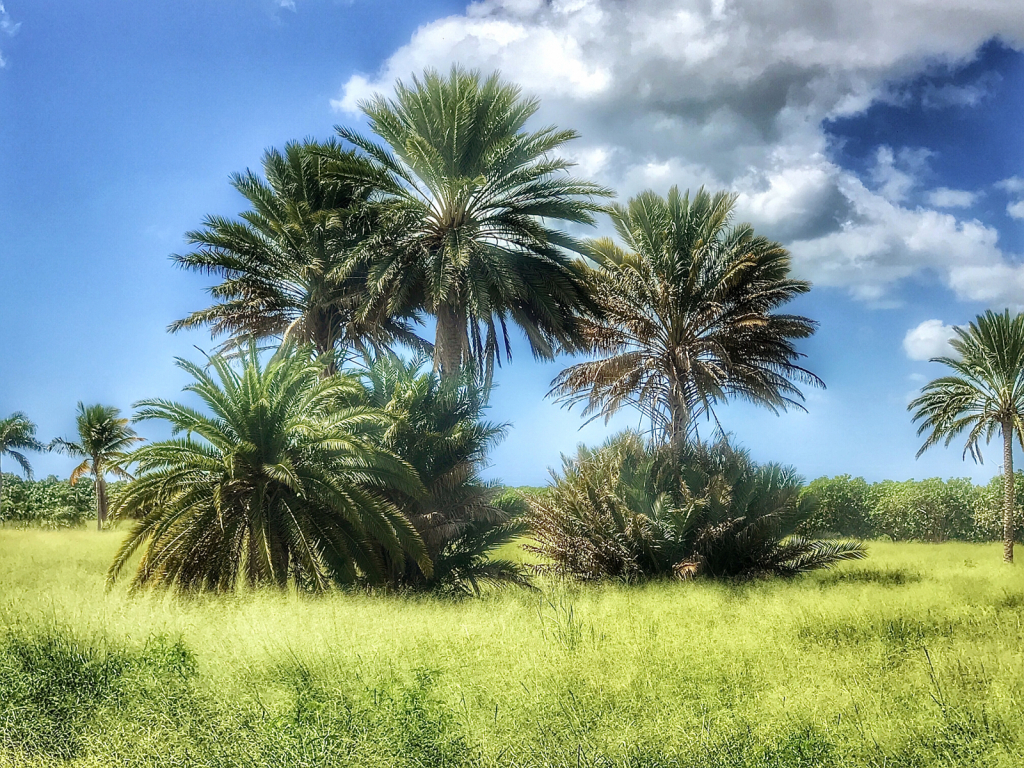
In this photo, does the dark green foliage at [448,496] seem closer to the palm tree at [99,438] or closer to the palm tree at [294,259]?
the palm tree at [294,259]

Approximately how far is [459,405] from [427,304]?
6.46 m

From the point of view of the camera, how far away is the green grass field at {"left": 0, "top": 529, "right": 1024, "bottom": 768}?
18.9 ft

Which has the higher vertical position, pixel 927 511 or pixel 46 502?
pixel 46 502

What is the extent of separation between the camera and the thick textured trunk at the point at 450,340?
68.9ft

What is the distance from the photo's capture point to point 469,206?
21.2m

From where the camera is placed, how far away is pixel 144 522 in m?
14.3

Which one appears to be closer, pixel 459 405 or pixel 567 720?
pixel 567 720

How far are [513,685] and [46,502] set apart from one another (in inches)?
1654

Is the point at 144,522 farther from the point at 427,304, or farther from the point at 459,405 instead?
the point at 427,304

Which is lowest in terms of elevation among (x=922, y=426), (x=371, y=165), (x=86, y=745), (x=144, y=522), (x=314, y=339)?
(x=86, y=745)

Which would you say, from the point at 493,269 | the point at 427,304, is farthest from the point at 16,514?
the point at 493,269

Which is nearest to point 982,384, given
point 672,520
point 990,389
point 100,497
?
point 990,389

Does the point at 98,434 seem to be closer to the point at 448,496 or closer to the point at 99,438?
the point at 99,438

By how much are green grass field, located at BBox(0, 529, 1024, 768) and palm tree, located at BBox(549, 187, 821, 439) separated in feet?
35.8
